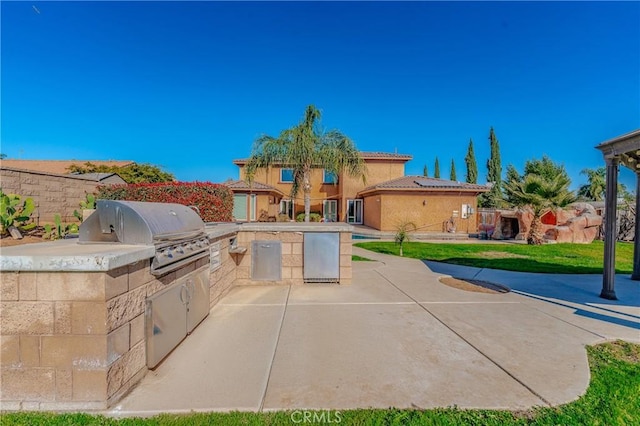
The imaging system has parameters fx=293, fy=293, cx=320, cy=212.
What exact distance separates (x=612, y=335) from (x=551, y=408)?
2.97 m

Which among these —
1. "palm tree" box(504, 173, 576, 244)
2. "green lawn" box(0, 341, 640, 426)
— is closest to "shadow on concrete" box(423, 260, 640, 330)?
"green lawn" box(0, 341, 640, 426)

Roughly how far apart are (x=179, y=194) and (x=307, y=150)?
5546 millimetres

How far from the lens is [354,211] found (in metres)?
29.0

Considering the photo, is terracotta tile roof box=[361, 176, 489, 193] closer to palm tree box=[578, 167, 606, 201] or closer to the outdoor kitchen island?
the outdoor kitchen island

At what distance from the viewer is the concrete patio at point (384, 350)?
9.73 ft

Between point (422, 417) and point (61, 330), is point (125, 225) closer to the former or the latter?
point (61, 330)

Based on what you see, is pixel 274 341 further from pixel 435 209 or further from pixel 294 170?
pixel 435 209

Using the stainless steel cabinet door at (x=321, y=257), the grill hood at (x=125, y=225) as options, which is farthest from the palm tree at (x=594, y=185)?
the grill hood at (x=125, y=225)

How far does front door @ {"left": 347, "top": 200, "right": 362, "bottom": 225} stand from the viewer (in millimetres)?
28750

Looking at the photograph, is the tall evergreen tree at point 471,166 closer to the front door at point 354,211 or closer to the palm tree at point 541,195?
the front door at point 354,211

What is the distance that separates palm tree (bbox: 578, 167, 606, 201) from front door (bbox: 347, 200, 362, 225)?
3444 centimetres

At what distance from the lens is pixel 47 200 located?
9055 mm

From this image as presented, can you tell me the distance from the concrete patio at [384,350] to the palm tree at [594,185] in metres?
46.2

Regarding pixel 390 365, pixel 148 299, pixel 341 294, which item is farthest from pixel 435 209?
pixel 148 299
